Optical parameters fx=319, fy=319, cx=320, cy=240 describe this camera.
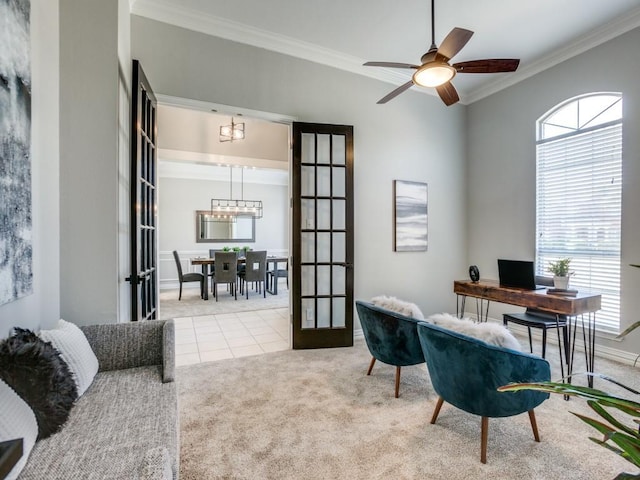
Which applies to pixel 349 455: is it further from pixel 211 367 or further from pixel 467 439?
pixel 211 367

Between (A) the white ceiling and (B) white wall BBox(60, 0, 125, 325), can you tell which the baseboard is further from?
(B) white wall BBox(60, 0, 125, 325)

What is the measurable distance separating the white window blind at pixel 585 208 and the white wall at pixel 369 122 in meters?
1.09

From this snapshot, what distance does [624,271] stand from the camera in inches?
121

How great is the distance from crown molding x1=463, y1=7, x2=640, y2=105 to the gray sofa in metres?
4.68

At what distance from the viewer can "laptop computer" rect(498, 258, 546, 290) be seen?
9.48 ft

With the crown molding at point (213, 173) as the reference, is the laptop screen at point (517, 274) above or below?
below

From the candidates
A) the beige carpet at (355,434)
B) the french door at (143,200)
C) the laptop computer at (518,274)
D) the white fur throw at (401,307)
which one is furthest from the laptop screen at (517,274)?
the french door at (143,200)

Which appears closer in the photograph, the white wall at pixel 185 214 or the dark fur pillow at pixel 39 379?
the dark fur pillow at pixel 39 379

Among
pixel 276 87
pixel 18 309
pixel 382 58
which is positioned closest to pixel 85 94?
pixel 18 309

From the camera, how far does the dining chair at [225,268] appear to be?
611 cm

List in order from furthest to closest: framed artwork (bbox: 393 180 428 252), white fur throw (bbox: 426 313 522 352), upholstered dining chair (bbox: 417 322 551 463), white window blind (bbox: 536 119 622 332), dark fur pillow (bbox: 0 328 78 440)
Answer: framed artwork (bbox: 393 180 428 252) < white window blind (bbox: 536 119 622 332) < white fur throw (bbox: 426 313 522 352) < upholstered dining chair (bbox: 417 322 551 463) < dark fur pillow (bbox: 0 328 78 440)

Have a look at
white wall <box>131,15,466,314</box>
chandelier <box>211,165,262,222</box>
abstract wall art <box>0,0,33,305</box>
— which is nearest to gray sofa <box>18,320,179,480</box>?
abstract wall art <box>0,0,33,305</box>

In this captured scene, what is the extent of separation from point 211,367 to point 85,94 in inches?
93.9

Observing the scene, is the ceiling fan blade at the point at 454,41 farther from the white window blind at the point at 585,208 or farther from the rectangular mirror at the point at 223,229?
the rectangular mirror at the point at 223,229
